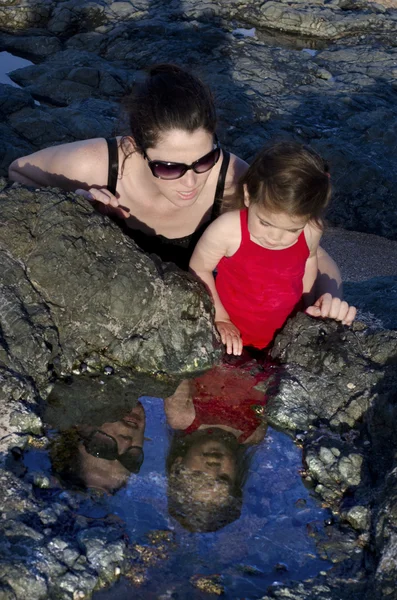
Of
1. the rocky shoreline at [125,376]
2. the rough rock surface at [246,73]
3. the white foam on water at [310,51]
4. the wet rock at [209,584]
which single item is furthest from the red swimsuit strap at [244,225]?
the white foam on water at [310,51]

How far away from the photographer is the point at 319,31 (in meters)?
10.2

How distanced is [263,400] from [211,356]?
359mm

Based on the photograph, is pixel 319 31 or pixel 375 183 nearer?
pixel 375 183

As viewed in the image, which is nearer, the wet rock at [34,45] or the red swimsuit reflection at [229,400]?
the red swimsuit reflection at [229,400]

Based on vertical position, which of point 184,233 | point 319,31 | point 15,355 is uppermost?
point 15,355

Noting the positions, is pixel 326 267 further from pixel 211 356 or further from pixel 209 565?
pixel 209 565

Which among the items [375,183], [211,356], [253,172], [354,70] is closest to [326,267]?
[253,172]

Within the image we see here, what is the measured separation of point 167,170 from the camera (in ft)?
12.9

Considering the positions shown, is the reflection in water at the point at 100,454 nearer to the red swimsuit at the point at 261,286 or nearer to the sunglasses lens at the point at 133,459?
the sunglasses lens at the point at 133,459

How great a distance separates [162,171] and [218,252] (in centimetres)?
51

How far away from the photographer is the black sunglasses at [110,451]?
2.93 metres

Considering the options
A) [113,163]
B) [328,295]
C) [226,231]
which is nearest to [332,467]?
[328,295]

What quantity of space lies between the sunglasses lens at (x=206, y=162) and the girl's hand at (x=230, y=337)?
761 millimetres

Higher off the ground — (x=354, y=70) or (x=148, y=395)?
(x=148, y=395)
